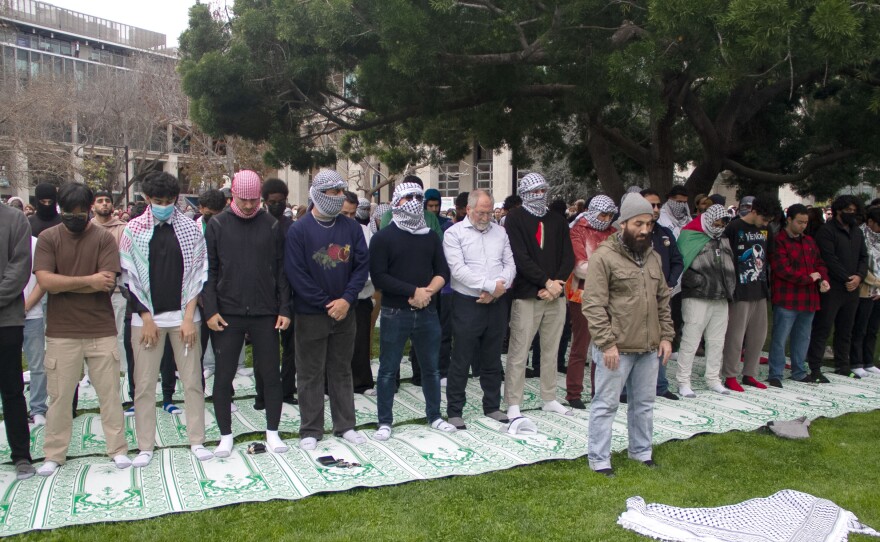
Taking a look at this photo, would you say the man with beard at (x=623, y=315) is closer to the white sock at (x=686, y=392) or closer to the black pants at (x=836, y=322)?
the white sock at (x=686, y=392)

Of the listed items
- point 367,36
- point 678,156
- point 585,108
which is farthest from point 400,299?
point 678,156

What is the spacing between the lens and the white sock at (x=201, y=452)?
18.0ft

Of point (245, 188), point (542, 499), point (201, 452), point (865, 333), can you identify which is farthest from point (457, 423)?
point (865, 333)

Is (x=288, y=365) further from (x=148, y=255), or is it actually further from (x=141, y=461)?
(x=148, y=255)

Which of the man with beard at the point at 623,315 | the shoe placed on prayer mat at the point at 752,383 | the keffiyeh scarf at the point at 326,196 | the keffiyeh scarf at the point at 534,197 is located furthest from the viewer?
the shoe placed on prayer mat at the point at 752,383

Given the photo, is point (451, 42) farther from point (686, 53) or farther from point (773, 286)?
point (773, 286)

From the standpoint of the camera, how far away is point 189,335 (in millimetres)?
5410

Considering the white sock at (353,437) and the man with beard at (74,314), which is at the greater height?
the man with beard at (74,314)

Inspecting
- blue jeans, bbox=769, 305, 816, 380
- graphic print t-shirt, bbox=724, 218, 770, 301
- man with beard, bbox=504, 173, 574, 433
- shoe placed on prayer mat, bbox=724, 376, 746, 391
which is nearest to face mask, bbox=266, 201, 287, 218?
man with beard, bbox=504, 173, 574, 433

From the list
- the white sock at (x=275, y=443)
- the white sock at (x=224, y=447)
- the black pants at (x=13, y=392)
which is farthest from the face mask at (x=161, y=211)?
the white sock at (x=275, y=443)

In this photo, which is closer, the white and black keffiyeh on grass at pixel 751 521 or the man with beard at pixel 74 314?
the white and black keffiyeh on grass at pixel 751 521

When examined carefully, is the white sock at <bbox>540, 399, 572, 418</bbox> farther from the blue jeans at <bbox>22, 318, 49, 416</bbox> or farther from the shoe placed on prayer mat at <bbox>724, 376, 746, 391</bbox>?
the blue jeans at <bbox>22, 318, 49, 416</bbox>

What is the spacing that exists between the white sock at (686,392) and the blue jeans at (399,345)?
2.73 m

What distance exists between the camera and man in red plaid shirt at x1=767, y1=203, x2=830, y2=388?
8.05m
